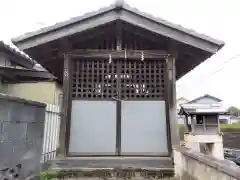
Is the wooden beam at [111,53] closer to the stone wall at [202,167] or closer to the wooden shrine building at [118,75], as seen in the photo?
the wooden shrine building at [118,75]

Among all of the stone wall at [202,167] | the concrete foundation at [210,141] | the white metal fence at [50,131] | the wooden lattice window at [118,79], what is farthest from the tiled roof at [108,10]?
the concrete foundation at [210,141]

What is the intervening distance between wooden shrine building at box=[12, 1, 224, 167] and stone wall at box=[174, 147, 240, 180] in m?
0.52

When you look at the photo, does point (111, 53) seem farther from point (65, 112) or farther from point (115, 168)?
point (115, 168)

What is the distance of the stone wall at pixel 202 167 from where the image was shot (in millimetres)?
2853

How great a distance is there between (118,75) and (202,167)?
118 inches

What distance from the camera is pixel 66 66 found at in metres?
6.04

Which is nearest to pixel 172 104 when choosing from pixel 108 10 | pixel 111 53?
pixel 111 53

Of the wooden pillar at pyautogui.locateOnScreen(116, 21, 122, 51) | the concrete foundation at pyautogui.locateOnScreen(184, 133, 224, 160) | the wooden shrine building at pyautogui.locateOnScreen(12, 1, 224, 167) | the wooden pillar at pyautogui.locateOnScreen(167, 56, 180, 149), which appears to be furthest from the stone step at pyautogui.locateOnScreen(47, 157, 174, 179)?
the concrete foundation at pyautogui.locateOnScreen(184, 133, 224, 160)

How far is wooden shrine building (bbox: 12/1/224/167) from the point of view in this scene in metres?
5.79

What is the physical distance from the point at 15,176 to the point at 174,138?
3.34m

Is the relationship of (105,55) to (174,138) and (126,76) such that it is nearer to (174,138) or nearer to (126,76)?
(126,76)

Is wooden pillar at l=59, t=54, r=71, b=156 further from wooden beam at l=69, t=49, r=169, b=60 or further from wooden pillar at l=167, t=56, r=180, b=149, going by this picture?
wooden pillar at l=167, t=56, r=180, b=149

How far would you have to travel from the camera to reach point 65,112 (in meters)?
5.89

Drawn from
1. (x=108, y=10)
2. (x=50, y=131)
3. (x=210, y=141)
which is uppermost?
(x=108, y=10)
